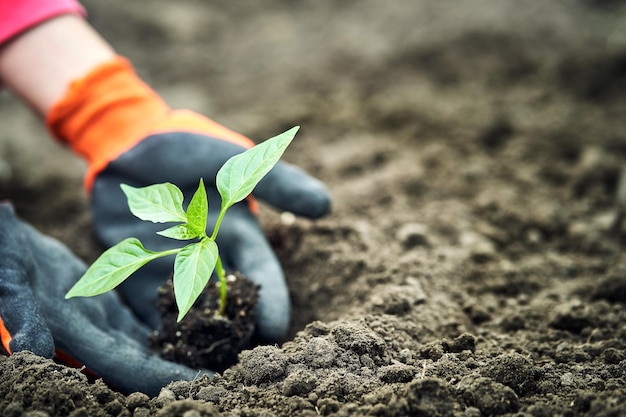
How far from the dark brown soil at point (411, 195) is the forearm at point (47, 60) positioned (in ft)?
1.95

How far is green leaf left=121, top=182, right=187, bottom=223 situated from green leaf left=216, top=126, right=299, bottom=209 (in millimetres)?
127

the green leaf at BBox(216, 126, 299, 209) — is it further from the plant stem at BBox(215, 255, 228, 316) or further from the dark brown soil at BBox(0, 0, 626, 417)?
the dark brown soil at BBox(0, 0, 626, 417)

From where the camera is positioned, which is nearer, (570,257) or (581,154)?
(570,257)

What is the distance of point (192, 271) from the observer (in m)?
1.33

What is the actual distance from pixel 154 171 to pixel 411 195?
45.5 inches

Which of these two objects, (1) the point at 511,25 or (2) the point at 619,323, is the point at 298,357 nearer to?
(2) the point at 619,323

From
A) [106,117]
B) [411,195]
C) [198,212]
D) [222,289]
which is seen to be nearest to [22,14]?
[106,117]

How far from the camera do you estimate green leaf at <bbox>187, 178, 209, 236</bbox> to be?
1.44m

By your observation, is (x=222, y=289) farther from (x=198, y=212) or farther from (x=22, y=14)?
(x=22, y=14)

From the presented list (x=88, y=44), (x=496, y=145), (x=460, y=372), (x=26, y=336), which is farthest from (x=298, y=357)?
(x=496, y=145)

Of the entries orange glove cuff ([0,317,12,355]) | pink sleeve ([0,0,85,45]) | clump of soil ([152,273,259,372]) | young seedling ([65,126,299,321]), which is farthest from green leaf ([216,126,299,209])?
pink sleeve ([0,0,85,45])

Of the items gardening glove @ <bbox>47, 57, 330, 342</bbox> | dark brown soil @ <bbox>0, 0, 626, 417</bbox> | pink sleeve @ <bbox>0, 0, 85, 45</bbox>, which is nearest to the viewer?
dark brown soil @ <bbox>0, 0, 626, 417</bbox>

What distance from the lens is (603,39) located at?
11.4ft

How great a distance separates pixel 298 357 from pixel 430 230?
100 centimetres
